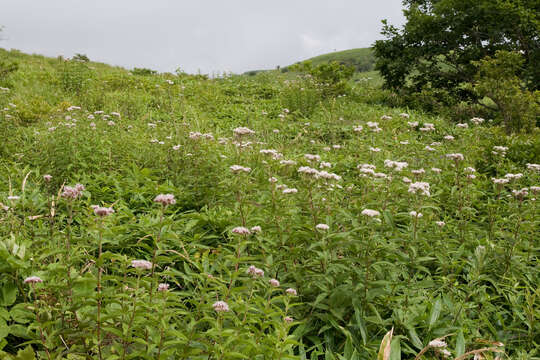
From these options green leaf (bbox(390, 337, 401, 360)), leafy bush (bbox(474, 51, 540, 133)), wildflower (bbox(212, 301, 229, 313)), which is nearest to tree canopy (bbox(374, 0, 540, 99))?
leafy bush (bbox(474, 51, 540, 133))

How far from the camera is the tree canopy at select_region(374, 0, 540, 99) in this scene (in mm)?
11172

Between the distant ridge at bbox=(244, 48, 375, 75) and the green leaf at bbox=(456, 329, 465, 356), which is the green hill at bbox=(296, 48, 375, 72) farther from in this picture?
the green leaf at bbox=(456, 329, 465, 356)

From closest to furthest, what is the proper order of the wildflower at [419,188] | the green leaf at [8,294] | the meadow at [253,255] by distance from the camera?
1. the meadow at [253,255]
2. the green leaf at [8,294]
3. the wildflower at [419,188]

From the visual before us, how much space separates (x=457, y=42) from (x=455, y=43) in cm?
7

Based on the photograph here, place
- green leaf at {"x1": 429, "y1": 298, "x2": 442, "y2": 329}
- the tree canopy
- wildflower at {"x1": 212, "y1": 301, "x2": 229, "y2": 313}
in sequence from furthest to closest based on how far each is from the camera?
1. the tree canopy
2. green leaf at {"x1": 429, "y1": 298, "x2": 442, "y2": 329}
3. wildflower at {"x1": 212, "y1": 301, "x2": 229, "y2": 313}

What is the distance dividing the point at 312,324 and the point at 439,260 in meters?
1.08

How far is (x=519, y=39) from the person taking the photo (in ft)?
38.0

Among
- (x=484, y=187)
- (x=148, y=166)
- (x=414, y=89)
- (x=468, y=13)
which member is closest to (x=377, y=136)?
(x=484, y=187)

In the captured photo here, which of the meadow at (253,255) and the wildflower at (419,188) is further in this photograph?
the wildflower at (419,188)

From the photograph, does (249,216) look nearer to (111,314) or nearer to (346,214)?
(346,214)

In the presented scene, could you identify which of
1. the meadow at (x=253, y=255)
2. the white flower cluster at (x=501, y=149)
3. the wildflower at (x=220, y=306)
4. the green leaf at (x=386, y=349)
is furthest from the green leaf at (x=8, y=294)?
the white flower cluster at (x=501, y=149)

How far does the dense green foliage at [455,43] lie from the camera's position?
1120cm

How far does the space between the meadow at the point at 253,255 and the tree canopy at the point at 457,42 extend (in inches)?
259

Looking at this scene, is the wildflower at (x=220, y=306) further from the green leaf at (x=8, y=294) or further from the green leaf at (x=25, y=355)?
the green leaf at (x=8, y=294)
